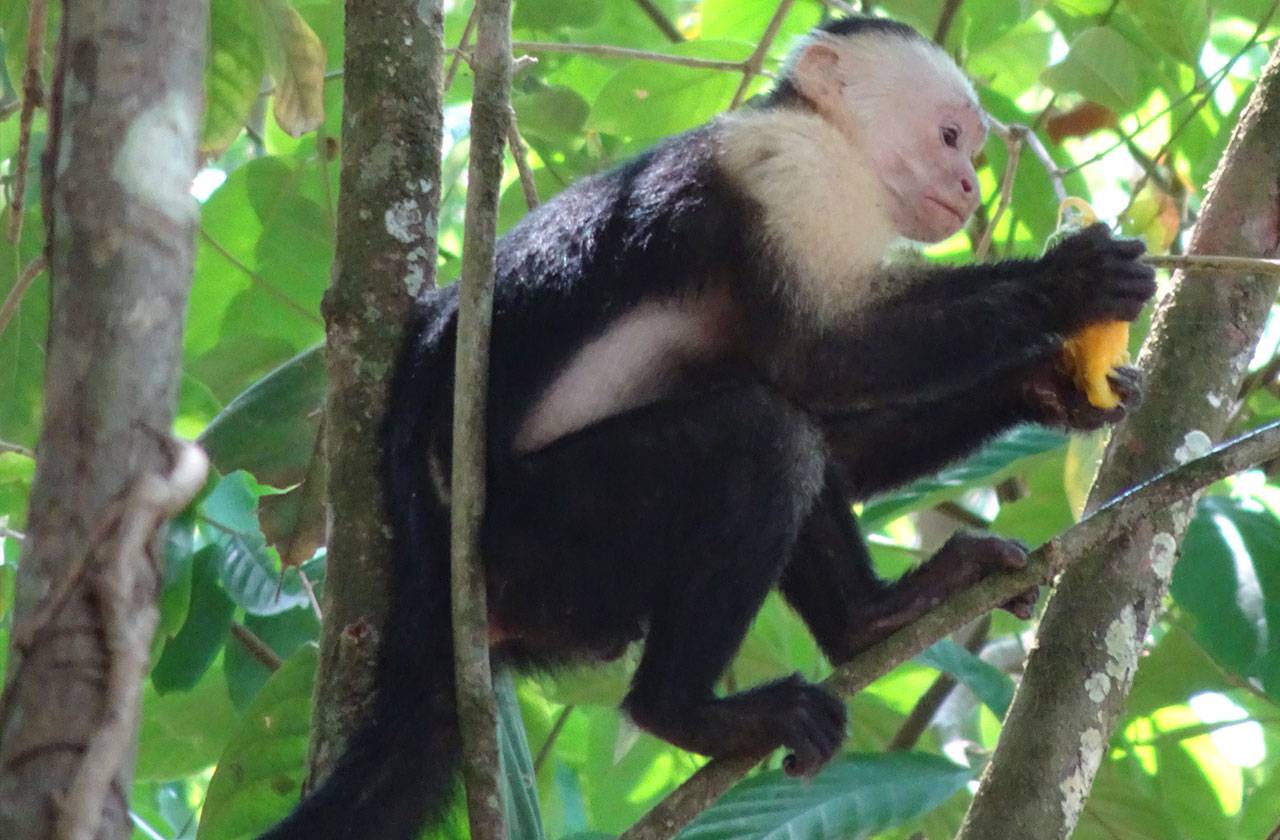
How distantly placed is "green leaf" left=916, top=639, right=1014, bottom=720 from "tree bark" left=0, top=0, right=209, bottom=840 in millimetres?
2543

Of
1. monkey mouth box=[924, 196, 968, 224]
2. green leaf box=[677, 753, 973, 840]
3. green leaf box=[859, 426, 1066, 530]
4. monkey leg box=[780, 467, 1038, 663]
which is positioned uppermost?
monkey mouth box=[924, 196, 968, 224]

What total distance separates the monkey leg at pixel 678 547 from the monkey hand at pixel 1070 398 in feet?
2.04

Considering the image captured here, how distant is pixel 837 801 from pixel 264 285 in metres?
1.87

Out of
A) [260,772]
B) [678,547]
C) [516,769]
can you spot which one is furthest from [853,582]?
[260,772]

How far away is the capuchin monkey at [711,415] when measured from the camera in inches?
107

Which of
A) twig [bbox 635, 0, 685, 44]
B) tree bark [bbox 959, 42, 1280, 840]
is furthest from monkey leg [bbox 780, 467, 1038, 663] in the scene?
twig [bbox 635, 0, 685, 44]

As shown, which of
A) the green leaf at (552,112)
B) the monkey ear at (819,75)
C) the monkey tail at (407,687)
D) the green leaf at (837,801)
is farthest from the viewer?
the green leaf at (552,112)

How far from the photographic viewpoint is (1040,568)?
2564 mm

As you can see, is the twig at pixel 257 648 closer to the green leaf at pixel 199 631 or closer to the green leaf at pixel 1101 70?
the green leaf at pixel 199 631

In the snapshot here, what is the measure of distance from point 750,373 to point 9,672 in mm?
1950

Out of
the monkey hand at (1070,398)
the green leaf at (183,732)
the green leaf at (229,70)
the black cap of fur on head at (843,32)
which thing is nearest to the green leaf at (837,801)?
the monkey hand at (1070,398)

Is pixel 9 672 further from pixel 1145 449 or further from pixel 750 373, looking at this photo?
pixel 1145 449

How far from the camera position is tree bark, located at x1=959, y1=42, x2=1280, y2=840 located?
2732 mm

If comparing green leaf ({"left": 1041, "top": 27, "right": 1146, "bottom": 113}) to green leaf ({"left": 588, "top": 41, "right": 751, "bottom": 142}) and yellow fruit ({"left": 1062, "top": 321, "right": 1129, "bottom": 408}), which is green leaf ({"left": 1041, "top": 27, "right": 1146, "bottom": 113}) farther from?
yellow fruit ({"left": 1062, "top": 321, "right": 1129, "bottom": 408})
